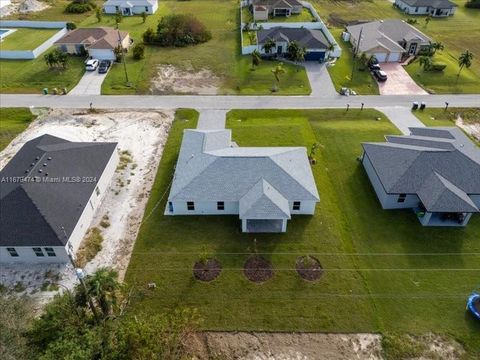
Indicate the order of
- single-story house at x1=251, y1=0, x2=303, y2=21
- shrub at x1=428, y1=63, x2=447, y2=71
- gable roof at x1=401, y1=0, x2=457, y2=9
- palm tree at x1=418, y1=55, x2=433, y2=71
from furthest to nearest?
gable roof at x1=401, y1=0, x2=457, y2=9 → single-story house at x1=251, y1=0, x2=303, y2=21 → shrub at x1=428, y1=63, x2=447, y2=71 → palm tree at x1=418, y1=55, x2=433, y2=71

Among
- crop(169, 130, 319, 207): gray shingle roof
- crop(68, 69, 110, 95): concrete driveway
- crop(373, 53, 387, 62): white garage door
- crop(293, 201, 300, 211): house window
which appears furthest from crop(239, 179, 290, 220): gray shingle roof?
crop(373, 53, 387, 62): white garage door

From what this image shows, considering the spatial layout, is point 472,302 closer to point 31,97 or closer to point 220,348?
point 220,348

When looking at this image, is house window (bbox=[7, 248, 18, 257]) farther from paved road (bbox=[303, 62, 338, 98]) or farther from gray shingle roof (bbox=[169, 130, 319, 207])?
paved road (bbox=[303, 62, 338, 98])

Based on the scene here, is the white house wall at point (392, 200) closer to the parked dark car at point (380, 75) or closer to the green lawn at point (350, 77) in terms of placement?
the green lawn at point (350, 77)

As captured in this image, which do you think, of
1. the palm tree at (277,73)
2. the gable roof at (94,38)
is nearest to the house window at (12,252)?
the palm tree at (277,73)

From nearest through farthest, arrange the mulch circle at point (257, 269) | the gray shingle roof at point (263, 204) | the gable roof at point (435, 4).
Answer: the mulch circle at point (257, 269) → the gray shingle roof at point (263, 204) → the gable roof at point (435, 4)

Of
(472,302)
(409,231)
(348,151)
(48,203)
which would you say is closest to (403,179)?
(409,231)
